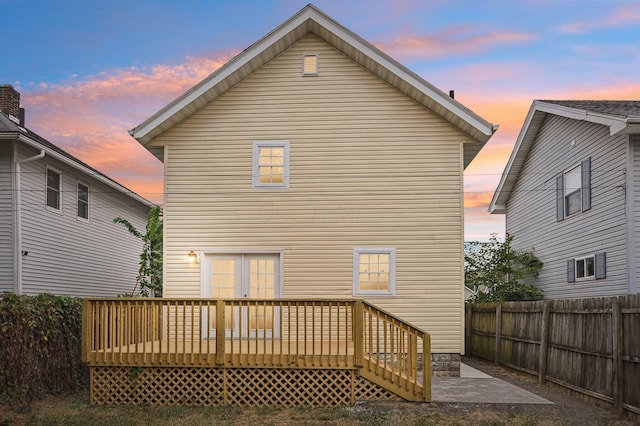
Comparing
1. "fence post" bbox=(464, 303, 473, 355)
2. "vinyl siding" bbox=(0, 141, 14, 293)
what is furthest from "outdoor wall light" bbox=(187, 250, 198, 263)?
"fence post" bbox=(464, 303, 473, 355)

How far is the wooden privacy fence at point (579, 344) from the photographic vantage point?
9.55 meters

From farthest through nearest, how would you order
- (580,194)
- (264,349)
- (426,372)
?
(580,194) → (264,349) → (426,372)

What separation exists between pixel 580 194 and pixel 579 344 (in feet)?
20.9

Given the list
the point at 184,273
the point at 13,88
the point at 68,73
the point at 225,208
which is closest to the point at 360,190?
the point at 225,208

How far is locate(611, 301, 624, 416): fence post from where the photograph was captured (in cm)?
969

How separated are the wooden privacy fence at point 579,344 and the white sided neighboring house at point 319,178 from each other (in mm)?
1768

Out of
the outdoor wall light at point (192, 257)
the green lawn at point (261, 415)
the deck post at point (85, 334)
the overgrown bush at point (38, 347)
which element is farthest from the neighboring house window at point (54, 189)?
the green lawn at point (261, 415)

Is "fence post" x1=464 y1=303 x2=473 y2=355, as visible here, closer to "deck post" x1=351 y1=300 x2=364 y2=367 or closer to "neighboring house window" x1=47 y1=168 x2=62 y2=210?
"deck post" x1=351 y1=300 x2=364 y2=367

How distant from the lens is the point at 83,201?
20.4 m

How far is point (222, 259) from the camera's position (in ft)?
46.8

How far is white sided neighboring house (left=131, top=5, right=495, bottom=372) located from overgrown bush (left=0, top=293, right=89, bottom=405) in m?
2.63

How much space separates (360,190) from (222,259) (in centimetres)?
342

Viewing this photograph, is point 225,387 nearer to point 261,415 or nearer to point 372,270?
point 261,415

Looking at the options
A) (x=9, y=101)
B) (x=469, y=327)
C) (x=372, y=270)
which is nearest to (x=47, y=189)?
(x=9, y=101)
